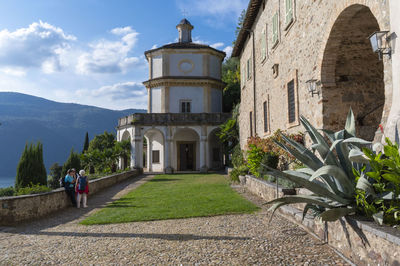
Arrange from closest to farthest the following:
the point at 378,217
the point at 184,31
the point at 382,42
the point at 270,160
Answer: the point at 378,217 → the point at 382,42 → the point at 270,160 → the point at 184,31

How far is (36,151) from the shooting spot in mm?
14898

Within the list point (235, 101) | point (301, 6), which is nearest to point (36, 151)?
point (301, 6)

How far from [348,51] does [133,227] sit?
633 cm

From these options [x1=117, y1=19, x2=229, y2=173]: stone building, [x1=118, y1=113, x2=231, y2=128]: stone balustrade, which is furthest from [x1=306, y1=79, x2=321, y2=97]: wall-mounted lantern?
[x1=117, y1=19, x2=229, y2=173]: stone building

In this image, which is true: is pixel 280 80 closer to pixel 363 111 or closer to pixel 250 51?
pixel 363 111

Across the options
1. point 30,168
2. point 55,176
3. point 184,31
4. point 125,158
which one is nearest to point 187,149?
point 125,158

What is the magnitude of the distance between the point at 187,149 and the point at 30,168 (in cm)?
1497

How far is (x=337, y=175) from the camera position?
3619 millimetres

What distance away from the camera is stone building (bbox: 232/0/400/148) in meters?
6.17

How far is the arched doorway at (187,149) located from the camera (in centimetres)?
2762

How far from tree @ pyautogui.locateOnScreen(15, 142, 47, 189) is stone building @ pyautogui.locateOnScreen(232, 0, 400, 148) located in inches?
458

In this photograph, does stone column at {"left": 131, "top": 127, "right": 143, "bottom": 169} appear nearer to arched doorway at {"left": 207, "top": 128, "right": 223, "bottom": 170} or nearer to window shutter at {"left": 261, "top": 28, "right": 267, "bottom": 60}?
arched doorway at {"left": 207, "top": 128, "right": 223, "bottom": 170}

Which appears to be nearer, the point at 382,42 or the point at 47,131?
the point at 382,42

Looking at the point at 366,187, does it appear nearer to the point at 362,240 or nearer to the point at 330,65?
the point at 362,240
